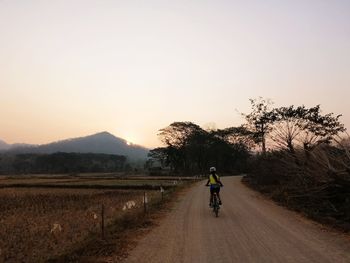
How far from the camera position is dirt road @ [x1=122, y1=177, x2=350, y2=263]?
9562 millimetres

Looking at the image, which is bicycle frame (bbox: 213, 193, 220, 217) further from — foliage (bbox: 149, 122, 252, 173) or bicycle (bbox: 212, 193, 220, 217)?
foliage (bbox: 149, 122, 252, 173)

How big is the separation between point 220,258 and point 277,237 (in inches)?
132

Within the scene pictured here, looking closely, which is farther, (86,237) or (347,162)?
(347,162)

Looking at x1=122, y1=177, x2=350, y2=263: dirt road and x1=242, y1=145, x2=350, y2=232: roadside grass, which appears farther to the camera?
x1=242, y1=145, x2=350, y2=232: roadside grass

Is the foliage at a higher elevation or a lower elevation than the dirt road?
higher

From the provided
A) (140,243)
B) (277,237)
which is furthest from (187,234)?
(277,237)

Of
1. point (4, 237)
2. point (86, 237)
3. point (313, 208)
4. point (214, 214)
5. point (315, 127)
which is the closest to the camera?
point (86, 237)

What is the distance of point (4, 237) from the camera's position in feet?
49.3

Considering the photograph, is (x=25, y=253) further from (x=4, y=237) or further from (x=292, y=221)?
(x=292, y=221)

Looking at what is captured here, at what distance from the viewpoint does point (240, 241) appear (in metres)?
11.5

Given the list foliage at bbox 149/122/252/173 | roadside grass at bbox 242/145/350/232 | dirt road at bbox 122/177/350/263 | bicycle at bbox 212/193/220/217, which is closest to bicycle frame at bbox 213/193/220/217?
bicycle at bbox 212/193/220/217

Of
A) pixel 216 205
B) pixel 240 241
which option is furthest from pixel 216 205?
pixel 240 241

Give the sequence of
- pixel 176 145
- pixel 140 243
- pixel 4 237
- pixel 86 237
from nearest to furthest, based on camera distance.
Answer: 1. pixel 140 243
2. pixel 86 237
3. pixel 4 237
4. pixel 176 145

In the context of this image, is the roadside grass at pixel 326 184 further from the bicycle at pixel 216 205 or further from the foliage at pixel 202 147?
the foliage at pixel 202 147
